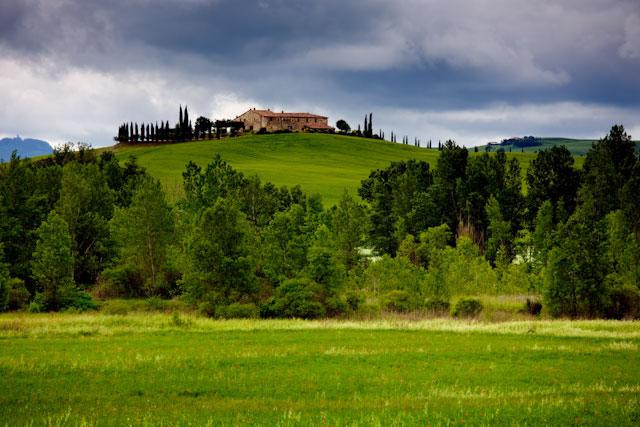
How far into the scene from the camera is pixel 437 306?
6181 centimetres

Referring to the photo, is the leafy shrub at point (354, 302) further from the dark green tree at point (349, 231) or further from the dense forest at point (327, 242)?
the dark green tree at point (349, 231)

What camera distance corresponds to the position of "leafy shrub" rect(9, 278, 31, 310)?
65.0 meters

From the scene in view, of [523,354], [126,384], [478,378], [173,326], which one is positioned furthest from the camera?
[173,326]

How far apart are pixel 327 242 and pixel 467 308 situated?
800 inches

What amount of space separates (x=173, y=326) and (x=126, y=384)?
2210 centimetres

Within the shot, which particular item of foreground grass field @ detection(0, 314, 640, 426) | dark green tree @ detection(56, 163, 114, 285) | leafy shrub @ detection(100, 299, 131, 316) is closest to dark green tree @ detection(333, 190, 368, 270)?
leafy shrub @ detection(100, 299, 131, 316)

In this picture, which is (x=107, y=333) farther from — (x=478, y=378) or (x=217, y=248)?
(x=478, y=378)

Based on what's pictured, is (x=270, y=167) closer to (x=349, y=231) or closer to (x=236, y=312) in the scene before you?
(x=349, y=231)

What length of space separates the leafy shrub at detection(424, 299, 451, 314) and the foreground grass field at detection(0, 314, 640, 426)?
12.4 metres

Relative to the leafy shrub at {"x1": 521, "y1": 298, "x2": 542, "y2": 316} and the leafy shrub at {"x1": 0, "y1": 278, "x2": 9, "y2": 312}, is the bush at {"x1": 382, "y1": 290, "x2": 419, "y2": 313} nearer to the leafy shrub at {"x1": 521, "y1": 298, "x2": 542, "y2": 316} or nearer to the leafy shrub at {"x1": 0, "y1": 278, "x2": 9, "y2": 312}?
the leafy shrub at {"x1": 521, "y1": 298, "x2": 542, "y2": 316}

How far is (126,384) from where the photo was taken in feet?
88.2

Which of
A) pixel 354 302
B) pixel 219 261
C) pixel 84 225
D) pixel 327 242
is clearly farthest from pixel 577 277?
pixel 84 225

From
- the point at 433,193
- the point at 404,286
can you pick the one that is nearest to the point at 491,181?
the point at 433,193

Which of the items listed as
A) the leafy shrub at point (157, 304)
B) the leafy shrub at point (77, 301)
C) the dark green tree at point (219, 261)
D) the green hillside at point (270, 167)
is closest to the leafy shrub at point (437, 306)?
the dark green tree at point (219, 261)
